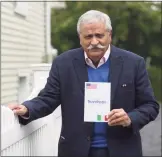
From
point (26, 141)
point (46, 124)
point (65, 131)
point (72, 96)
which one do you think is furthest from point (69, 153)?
point (46, 124)

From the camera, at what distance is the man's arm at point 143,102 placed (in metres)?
3.09

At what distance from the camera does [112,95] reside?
3117 millimetres

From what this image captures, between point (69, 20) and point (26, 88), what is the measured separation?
21.6 metres

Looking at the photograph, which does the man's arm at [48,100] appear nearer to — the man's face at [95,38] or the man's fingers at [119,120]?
the man's face at [95,38]

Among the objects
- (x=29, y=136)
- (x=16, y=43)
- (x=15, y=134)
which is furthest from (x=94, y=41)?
(x=16, y=43)

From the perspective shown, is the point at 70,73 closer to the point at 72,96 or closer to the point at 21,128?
the point at 72,96

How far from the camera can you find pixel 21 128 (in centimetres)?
343

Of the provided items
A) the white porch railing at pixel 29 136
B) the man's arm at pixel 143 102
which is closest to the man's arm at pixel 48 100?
the white porch railing at pixel 29 136

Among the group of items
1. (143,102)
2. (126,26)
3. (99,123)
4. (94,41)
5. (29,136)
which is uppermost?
(126,26)

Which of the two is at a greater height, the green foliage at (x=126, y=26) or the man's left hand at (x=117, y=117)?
the green foliage at (x=126, y=26)

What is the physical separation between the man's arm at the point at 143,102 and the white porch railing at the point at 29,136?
2.58 ft

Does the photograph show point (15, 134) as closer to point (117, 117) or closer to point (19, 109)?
point (19, 109)

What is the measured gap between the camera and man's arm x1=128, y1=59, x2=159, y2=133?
3.09m

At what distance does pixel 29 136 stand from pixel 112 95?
1.03 m
